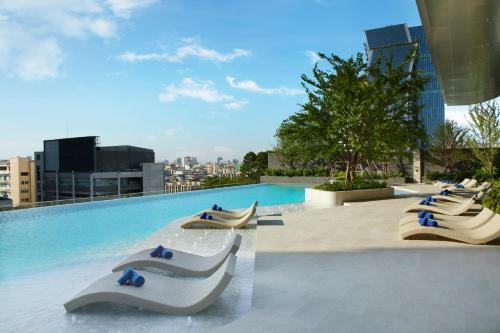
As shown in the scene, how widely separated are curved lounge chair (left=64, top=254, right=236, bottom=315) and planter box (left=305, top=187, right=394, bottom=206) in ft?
34.6

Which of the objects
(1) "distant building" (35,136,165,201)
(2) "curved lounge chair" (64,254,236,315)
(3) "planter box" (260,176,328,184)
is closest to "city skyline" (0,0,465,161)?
(3) "planter box" (260,176,328,184)

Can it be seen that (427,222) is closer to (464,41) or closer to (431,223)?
(431,223)

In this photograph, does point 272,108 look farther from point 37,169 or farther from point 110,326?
point 37,169

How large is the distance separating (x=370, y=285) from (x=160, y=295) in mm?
2686

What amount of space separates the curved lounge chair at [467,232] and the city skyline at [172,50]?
585 centimetres

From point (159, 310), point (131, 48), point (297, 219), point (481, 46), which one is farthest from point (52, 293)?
point (131, 48)

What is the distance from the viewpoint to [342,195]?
1455cm

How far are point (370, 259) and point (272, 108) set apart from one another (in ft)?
→ 66.4

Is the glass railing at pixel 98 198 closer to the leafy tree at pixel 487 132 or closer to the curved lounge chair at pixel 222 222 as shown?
the curved lounge chair at pixel 222 222

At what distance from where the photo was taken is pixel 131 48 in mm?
18516

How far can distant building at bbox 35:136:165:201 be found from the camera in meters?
52.1

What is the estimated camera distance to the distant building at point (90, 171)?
52.1m

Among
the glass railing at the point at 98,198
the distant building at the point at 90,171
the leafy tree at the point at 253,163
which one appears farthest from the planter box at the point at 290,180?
the distant building at the point at 90,171

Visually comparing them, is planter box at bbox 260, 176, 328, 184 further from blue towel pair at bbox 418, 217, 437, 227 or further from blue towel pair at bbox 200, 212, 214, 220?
blue towel pair at bbox 418, 217, 437, 227
